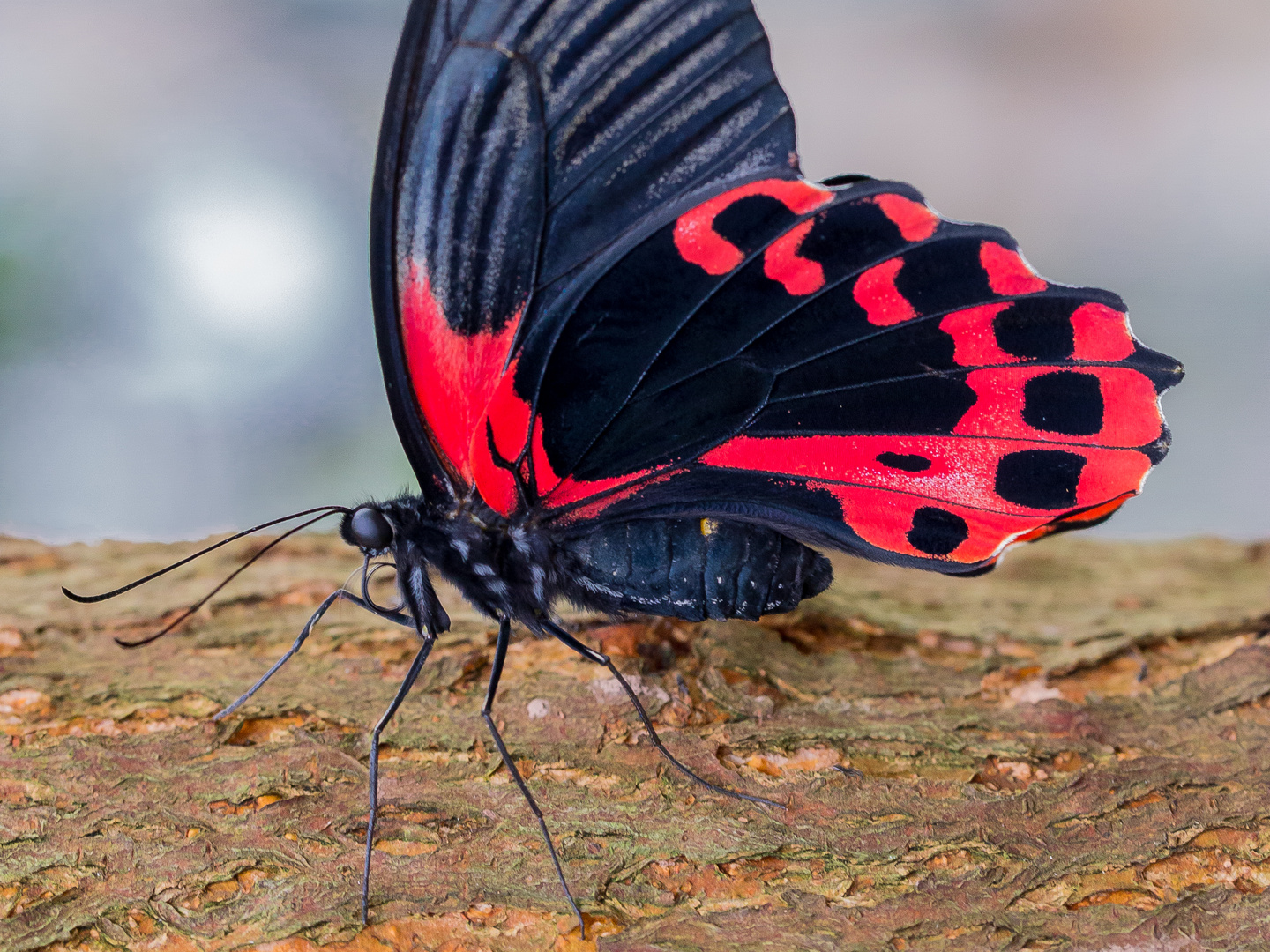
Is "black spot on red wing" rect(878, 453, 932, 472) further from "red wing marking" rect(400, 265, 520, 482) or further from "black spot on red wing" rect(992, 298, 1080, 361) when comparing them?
"red wing marking" rect(400, 265, 520, 482)

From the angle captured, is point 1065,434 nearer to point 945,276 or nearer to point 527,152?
point 945,276

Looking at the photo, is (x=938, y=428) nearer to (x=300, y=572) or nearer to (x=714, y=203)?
(x=714, y=203)

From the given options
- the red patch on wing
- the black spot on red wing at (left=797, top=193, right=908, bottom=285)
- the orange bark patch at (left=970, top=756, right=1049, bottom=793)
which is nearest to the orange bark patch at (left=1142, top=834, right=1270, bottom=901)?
the orange bark patch at (left=970, top=756, right=1049, bottom=793)

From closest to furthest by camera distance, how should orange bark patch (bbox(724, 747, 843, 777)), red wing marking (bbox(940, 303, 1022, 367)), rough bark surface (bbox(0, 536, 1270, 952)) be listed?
rough bark surface (bbox(0, 536, 1270, 952)) → red wing marking (bbox(940, 303, 1022, 367)) → orange bark patch (bbox(724, 747, 843, 777))

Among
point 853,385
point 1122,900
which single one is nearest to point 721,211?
point 853,385

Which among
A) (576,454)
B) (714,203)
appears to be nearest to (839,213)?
(714,203)
